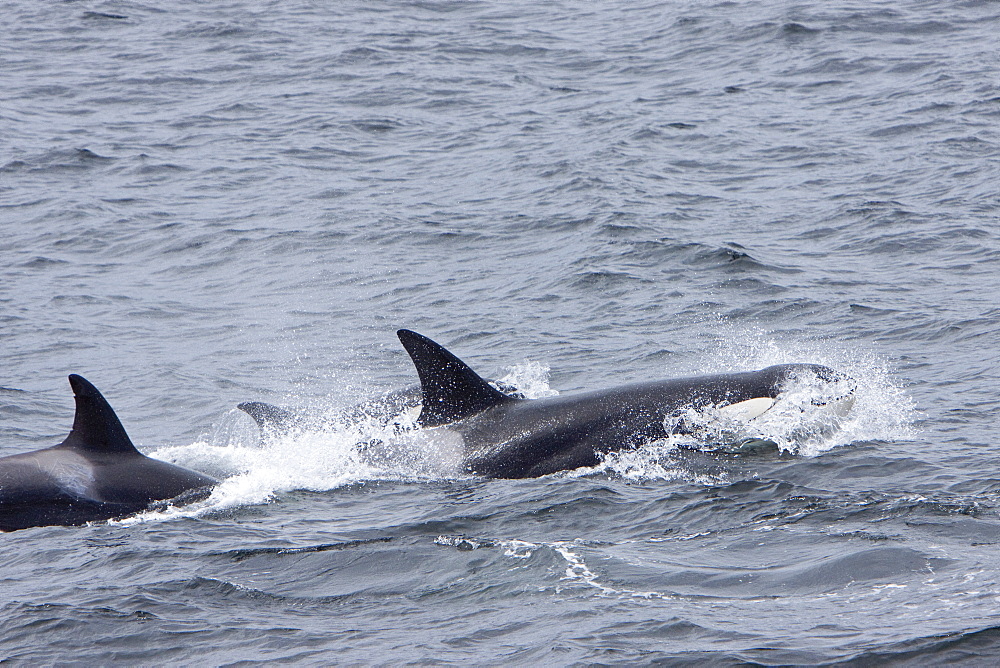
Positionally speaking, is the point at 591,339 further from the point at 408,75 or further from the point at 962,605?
the point at 408,75

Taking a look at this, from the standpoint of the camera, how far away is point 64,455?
1182cm

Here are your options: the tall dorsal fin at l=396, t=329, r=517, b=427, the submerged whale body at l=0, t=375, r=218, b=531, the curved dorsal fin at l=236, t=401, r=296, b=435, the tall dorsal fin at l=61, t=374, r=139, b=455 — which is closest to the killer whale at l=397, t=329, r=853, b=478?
the tall dorsal fin at l=396, t=329, r=517, b=427

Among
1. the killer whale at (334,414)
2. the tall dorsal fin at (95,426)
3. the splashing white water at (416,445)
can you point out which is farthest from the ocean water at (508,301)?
the tall dorsal fin at (95,426)

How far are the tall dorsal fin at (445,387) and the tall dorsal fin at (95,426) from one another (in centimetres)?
284

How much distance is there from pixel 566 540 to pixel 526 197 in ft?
51.0

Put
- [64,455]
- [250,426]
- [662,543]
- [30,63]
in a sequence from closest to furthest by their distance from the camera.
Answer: [662,543]
[64,455]
[250,426]
[30,63]

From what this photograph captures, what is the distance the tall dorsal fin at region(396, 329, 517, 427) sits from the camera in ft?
40.6

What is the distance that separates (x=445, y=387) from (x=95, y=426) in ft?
11.1

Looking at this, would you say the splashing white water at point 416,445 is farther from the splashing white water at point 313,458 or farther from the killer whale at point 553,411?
the killer whale at point 553,411

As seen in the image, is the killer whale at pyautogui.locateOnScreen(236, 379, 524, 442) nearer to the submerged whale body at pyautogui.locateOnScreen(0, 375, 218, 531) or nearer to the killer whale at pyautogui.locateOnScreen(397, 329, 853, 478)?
the killer whale at pyautogui.locateOnScreen(397, 329, 853, 478)

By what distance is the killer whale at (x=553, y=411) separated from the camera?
1223 cm

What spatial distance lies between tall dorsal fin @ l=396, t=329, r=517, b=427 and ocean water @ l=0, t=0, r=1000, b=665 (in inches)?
20.6

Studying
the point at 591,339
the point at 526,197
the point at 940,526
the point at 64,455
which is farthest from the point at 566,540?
the point at 526,197

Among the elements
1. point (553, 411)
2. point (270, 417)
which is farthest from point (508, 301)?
point (553, 411)
